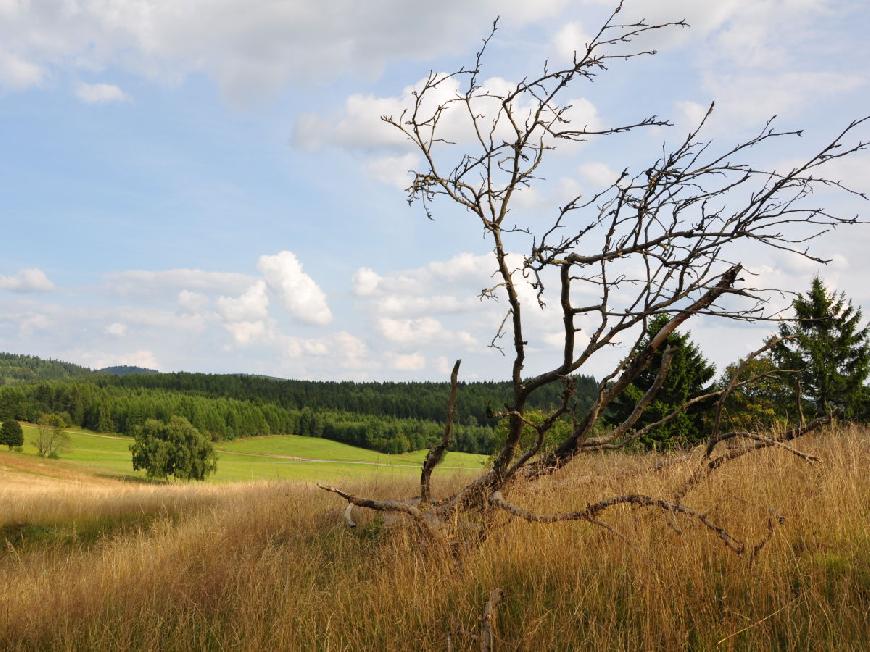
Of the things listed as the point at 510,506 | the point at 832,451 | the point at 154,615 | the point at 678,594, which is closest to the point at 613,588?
the point at 678,594

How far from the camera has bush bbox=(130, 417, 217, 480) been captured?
52.8m

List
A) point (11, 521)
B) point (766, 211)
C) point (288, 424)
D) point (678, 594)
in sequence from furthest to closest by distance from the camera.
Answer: point (288, 424) → point (11, 521) → point (766, 211) → point (678, 594)

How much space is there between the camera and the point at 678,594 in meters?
3.80

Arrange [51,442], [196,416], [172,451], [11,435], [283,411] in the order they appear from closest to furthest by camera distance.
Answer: [172,451] < [51,442] < [11,435] < [196,416] < [283,411]

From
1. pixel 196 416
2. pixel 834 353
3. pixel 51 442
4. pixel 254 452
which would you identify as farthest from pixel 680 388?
pixel 196 416

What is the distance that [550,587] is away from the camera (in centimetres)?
425

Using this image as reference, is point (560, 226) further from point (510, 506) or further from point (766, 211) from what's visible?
point (510, 506)

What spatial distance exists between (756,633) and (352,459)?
9175 cm

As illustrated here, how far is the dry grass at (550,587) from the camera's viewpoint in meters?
3.53

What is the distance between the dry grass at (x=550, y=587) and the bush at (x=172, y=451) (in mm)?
50055

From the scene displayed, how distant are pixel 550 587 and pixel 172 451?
55.4 metres

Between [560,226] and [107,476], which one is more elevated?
[560,226]

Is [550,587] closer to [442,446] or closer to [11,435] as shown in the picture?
[442,446]

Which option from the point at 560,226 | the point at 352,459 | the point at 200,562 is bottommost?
the point at 352,459
